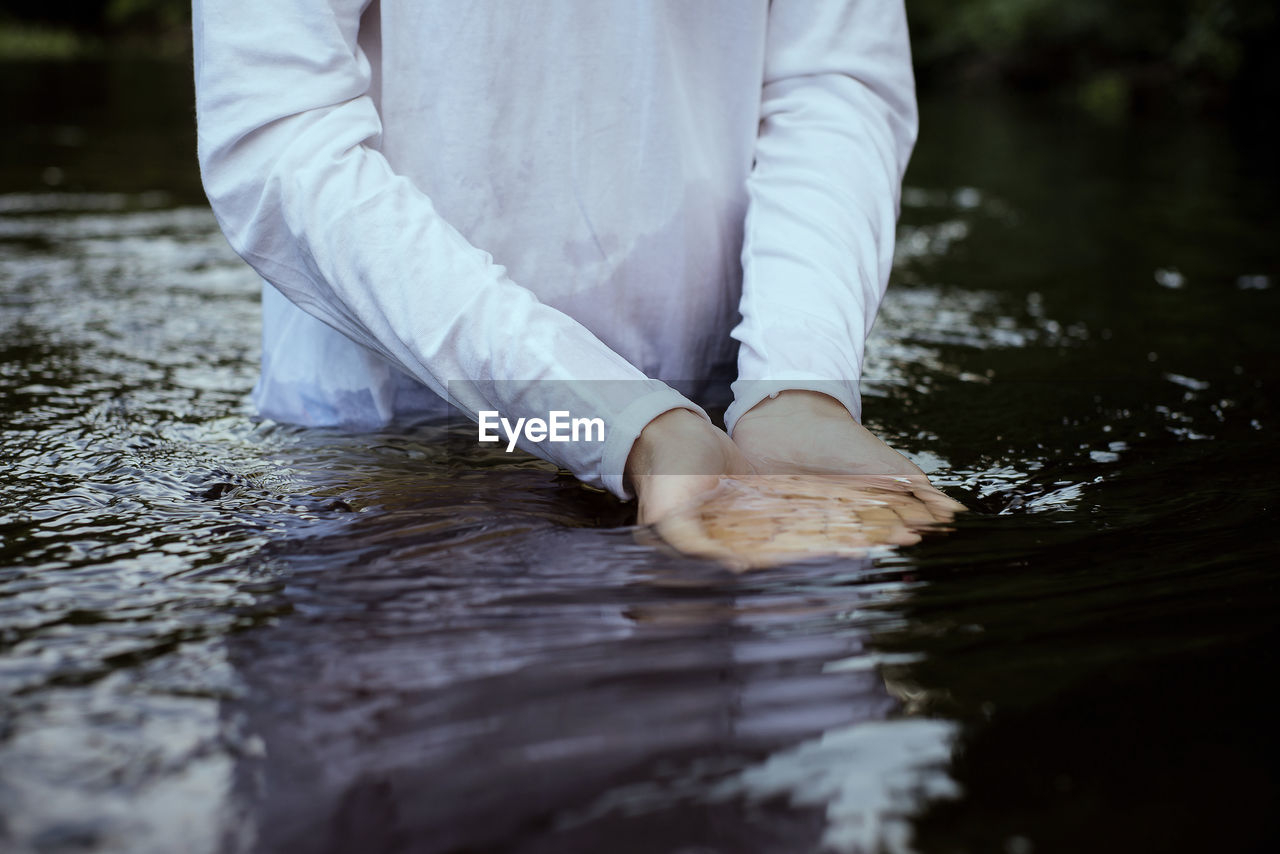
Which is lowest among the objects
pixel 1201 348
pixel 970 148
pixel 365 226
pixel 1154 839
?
pixel 1154 839

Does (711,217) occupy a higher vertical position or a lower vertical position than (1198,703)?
higher

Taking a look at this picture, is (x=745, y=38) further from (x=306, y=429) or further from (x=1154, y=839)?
(x=1154, y=839)

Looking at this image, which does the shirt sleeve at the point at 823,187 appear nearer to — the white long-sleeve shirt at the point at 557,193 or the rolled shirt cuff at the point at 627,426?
the white long-sleeve shirt at the point at 557,193

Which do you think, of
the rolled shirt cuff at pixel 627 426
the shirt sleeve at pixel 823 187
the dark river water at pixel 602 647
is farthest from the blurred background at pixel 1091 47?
the rolled shirt cuff at pixel 627 426

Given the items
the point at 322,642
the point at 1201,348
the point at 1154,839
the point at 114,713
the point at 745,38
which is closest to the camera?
the point at 1154,839

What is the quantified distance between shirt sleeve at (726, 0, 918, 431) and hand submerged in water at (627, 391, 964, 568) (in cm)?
10

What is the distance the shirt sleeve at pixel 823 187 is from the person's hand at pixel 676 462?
175mm

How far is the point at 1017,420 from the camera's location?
1834 millimetres

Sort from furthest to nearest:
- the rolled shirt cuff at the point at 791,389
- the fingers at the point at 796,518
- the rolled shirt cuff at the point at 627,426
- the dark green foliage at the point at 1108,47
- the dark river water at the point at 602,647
Result: the dark green foliage at the point at 1108,47 → the rolled shirt cuff at the point at 791,389 → the rolled shirt cuff at the point at 627,426 → the fingers at the point at 796,518 → the dark river water at the point at 602,647

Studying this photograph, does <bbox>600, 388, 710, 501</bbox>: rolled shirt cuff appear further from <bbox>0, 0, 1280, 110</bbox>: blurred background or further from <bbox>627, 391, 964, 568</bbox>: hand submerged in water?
<bbox>0, 0, 1280, 110</bbox>: blurred background

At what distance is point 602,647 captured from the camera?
0.96 metres

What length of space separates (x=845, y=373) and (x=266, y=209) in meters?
0.68

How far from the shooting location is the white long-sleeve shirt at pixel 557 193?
1348mm

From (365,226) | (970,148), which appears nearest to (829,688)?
(365,226)
